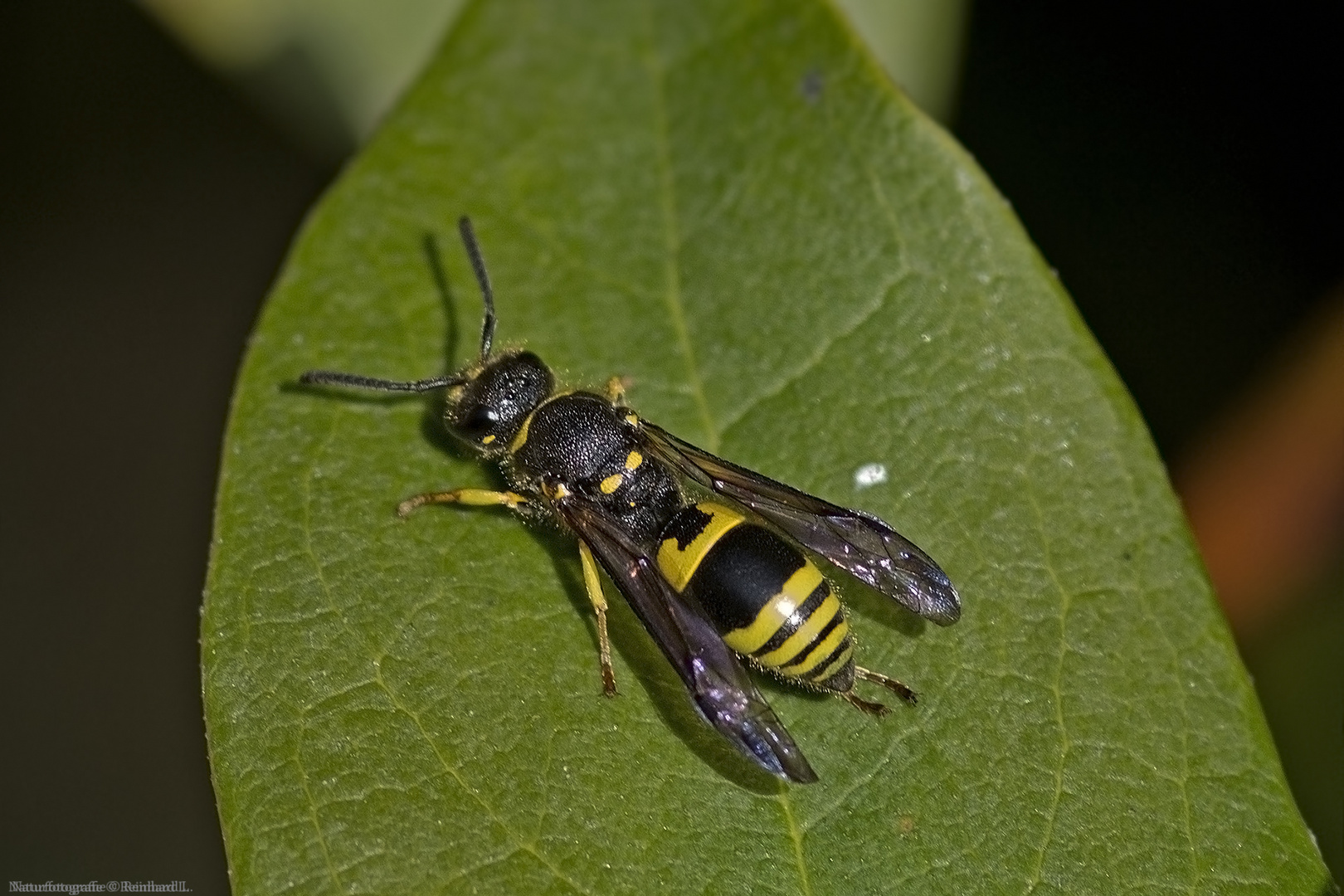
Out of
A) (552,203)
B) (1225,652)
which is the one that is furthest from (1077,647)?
(552,203)

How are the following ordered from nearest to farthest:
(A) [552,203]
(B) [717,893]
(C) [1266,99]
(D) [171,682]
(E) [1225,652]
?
(B) [717,893]
(E) [1225,652]
(A) [552,203]
(C) [1266,99]
(D) [171,682]

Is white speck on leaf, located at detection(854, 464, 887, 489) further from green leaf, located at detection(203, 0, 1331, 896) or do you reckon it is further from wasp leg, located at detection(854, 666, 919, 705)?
wasp leg, located at detection(854, 666, 919, 705)

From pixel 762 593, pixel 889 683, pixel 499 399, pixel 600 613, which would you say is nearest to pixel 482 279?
pixel 499 399

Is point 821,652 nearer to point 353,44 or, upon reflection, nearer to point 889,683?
point 889,683

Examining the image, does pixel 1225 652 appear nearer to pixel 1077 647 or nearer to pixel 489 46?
pixel 1077 647

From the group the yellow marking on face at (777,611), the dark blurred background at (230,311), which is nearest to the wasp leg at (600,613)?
the yellow marking on face at (777,611)

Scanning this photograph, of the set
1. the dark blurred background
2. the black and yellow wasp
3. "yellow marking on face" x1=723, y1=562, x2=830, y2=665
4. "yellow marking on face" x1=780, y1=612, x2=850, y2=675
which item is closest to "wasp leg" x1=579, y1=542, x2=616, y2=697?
the black and yellow wasp

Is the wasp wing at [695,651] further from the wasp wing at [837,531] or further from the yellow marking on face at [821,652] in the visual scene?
the wasp wing at [837,531]
